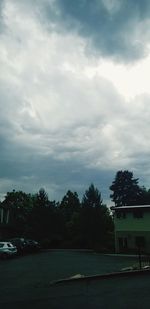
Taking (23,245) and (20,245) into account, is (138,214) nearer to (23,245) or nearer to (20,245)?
(23,245)

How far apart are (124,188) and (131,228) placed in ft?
158

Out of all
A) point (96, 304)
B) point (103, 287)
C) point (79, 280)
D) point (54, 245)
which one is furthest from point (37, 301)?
point (54, 245)

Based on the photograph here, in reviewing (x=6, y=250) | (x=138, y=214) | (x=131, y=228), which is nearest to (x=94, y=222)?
(x=131, y=228)

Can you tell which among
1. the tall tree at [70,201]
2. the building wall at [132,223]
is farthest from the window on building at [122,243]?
the tall tree at [70,201]

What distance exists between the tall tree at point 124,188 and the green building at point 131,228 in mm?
44119

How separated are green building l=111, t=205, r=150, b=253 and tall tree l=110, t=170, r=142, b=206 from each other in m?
44.1

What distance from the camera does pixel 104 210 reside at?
60875mm

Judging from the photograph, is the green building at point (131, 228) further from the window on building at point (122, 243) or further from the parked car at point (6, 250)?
the parked car at point (6, 250)

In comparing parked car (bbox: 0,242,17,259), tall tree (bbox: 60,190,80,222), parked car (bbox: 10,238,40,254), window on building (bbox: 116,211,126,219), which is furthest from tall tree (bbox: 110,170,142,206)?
parked car (bbox: 0,242,17,259)

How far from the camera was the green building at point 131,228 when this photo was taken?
159ft

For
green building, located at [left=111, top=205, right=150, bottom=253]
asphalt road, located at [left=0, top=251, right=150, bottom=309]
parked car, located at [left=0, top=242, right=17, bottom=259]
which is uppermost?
green building, located at [left=111, top=205, right=150, bottom=253]

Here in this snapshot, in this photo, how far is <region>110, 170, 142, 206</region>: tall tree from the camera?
96.3 meters

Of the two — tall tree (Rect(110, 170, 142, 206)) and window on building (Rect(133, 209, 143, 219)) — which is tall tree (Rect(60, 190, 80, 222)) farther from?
window on building (Rect(133, 209, 143, 219))

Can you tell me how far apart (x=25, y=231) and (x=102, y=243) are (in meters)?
14.2
